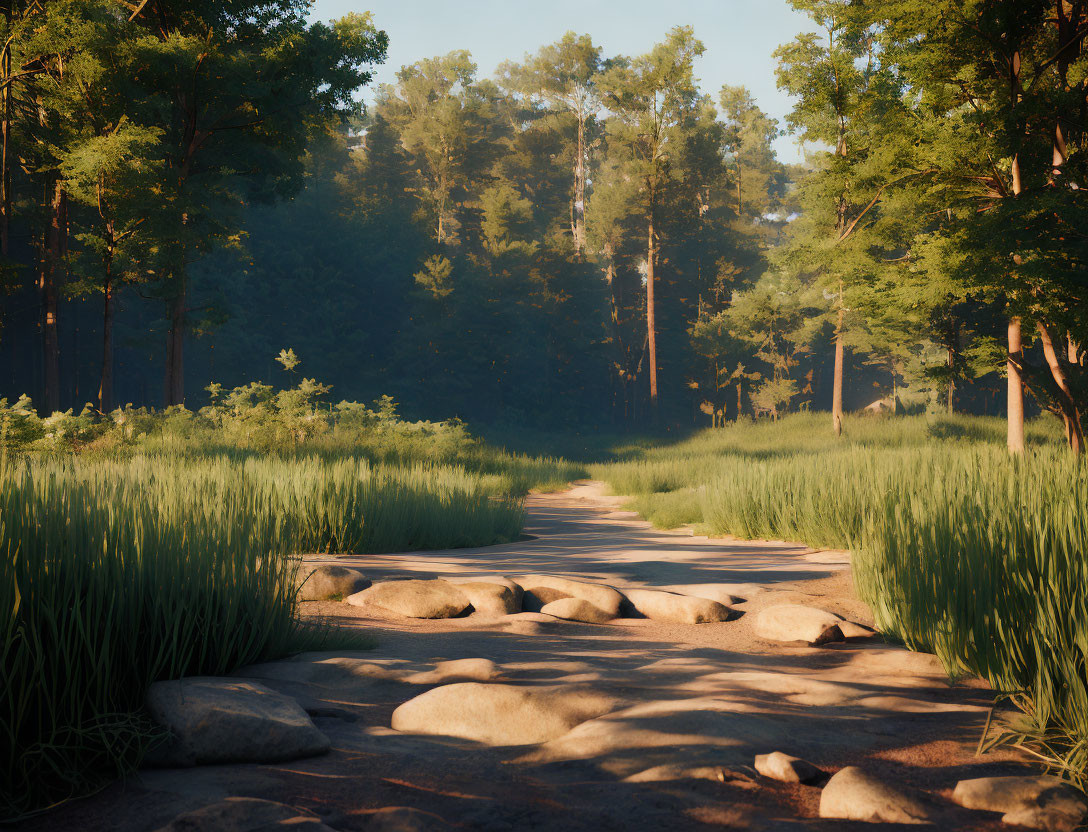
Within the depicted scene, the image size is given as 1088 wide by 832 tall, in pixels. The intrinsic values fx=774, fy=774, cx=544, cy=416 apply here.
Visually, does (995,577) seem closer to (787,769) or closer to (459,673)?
(787,769)

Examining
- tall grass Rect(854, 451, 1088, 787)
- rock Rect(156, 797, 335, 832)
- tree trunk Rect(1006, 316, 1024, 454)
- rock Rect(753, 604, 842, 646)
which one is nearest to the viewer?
rock Rect(156, 797, 335, 832)

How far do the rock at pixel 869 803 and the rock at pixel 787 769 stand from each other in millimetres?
146

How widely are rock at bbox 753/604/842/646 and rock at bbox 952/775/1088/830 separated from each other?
2.19 m

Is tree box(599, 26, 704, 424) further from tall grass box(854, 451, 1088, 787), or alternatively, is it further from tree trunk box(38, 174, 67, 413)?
tall grass box(854, 451, 1088, 787)

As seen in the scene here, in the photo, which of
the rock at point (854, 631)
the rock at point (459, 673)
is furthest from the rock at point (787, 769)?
the rock at point (854, 631)

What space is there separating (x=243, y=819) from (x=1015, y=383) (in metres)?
12.8

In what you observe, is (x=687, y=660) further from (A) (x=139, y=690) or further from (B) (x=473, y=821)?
(A) (x=139, y=690)

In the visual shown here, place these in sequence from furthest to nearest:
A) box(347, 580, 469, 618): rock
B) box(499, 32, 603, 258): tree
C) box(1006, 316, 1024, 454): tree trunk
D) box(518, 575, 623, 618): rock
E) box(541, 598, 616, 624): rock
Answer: box(499, 32, 603, 258): tree
box(1006, 316, 1024, 454): tree trunk
box(518, 575, 623, 618): rock
box(541, 598, 616, 624): rock
box(347, 580, 469, 618): rock

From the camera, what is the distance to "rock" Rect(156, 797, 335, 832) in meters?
1.97

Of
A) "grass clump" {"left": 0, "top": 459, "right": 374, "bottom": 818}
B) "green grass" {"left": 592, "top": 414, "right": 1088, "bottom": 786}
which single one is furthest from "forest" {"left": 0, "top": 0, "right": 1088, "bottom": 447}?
"grass clump" {"left": 0, "top": 459, "right": 374, "bottom": 818}

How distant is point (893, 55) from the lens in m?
12.5

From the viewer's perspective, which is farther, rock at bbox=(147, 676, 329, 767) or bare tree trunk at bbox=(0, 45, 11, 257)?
bare tree trunk at bbox=(0, 45, 11, 257)

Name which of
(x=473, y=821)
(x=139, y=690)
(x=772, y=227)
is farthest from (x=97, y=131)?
(x=772, y=227)

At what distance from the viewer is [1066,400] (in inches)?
406
